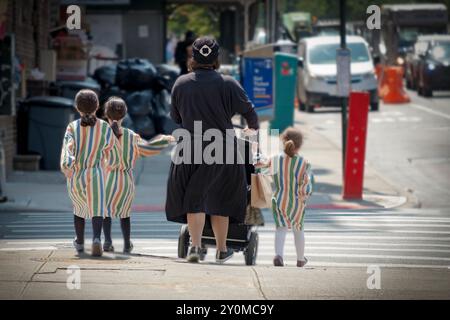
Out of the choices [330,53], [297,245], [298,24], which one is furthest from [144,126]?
[298,24]

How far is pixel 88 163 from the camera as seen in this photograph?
10164 mm

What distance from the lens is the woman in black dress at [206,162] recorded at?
9.65m

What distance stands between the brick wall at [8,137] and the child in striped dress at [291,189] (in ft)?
30.4

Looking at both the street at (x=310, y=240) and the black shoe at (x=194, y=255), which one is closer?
the street at (x=310, y=240)

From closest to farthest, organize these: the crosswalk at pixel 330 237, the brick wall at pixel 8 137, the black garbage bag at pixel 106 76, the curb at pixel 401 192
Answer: the crosswalk at pixel 330 237
the curb at pixel 401 192
the brick wall at pixel 8 137
the black garbage bag at pixel 106 76

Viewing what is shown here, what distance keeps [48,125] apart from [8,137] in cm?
102

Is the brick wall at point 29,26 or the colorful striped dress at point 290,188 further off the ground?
the brick wall at point 29,26

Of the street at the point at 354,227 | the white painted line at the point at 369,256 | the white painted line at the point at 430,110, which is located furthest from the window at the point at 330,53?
the white painted line at the point at 369,256

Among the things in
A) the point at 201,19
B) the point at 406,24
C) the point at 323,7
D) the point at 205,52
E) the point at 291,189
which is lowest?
the point at 291,189

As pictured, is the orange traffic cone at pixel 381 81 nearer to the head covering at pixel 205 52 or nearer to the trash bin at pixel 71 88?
the trash bin at pixel 71 88

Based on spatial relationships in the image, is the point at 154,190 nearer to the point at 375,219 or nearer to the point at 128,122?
the point at 375,219

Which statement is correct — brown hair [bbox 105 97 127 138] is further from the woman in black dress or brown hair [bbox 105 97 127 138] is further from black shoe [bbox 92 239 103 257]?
black shoe [bbox 92 239 103 257]

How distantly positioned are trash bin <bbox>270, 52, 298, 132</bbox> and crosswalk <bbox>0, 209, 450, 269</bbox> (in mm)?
7559
